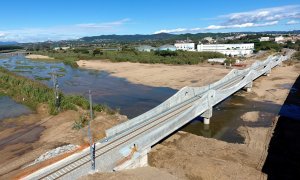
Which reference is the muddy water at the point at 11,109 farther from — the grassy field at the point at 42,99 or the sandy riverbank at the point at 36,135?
the sandy riverbank at the point at 36,135

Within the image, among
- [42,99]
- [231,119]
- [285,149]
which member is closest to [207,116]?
[231,119]

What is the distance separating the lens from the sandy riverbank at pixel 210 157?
20.4m

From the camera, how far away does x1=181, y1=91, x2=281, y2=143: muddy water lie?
30.4 meters

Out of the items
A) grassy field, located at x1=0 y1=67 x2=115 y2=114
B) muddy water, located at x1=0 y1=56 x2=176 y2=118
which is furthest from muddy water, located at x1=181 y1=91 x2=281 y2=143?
grassy field, located at x1=0 y1=67 x2=115 y2=114

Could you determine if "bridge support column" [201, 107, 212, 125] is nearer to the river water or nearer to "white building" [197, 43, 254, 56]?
the river water

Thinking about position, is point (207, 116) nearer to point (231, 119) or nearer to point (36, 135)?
point (231, 119)

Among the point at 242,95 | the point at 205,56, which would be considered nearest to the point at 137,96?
the point at 242,95

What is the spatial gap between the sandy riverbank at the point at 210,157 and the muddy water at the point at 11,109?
21.0m

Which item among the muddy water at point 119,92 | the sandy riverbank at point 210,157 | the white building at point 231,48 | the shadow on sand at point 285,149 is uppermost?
the white building at point 231,48

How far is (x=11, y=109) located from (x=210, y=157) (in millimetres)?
28648

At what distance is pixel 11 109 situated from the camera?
3850 centimetres

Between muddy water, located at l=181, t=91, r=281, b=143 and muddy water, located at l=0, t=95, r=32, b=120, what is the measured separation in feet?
70.4

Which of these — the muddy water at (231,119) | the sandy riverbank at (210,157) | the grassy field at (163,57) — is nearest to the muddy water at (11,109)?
the sandy riverbank at (210,157)

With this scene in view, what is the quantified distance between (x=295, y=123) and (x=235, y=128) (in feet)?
25.0
